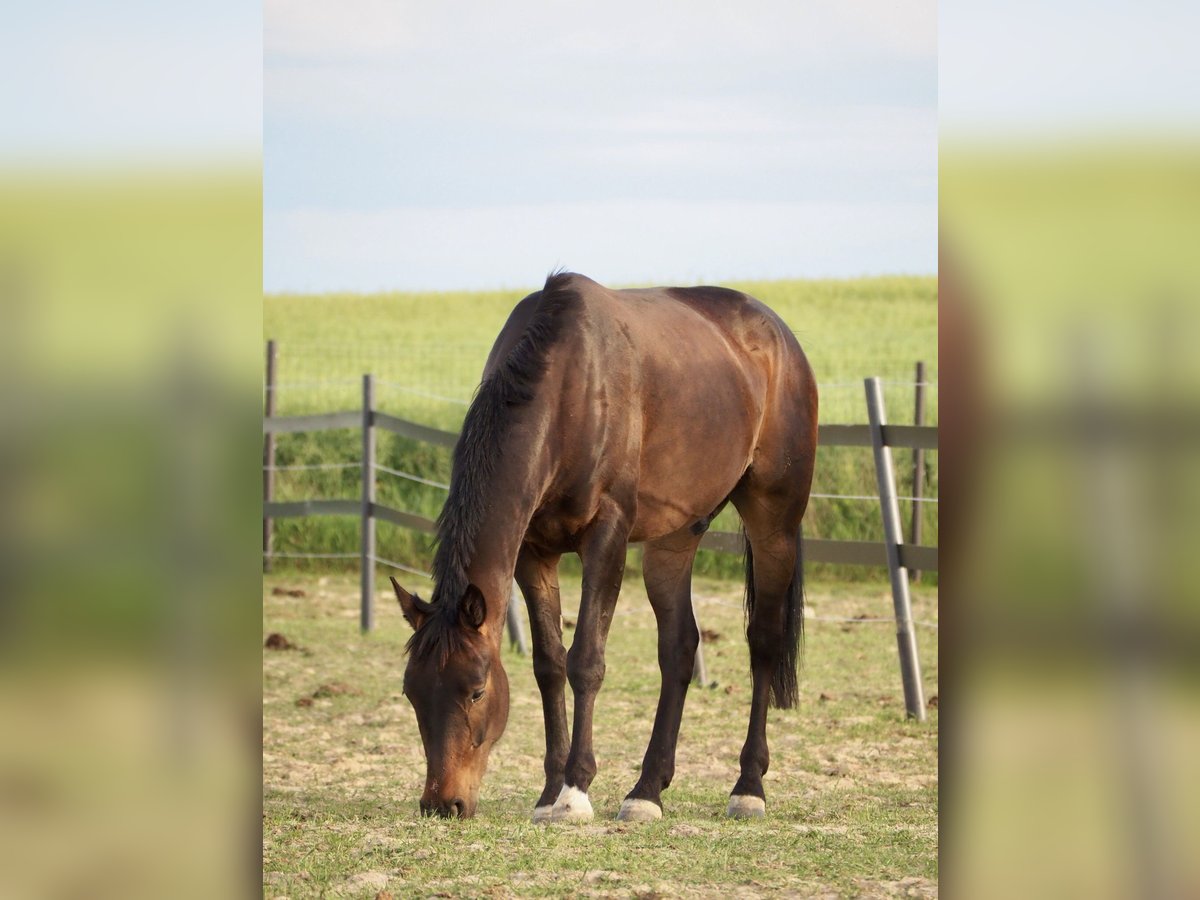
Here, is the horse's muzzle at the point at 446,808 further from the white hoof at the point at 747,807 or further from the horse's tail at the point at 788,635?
the horse's tail at the point at 788,635

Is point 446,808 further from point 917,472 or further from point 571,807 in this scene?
point 917,472

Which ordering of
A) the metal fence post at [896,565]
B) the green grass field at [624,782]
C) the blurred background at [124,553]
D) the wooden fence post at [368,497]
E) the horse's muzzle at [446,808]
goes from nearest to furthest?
the blurred background at [124,553]
the green grass field at [624,782]
the horse's muzzle at [446,808]
the metal fence post at [896,565]
the wooden fence post at [368,497]

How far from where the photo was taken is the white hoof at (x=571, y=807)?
13.8 feet

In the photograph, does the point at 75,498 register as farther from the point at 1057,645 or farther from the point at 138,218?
the point at 1057,645

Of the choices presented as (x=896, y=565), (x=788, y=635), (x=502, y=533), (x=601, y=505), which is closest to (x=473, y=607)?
(x=502, y=533)

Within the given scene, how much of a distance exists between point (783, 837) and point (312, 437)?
31.3ft

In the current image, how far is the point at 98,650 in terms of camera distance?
1.59 meters

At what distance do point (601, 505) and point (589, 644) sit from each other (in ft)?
1.61

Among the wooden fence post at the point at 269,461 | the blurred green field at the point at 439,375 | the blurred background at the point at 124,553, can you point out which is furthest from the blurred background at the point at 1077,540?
the wooden fence post at the point at 269,461

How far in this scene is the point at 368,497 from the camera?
30.0ft

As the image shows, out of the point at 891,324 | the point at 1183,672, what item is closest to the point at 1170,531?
the point at 1183,672

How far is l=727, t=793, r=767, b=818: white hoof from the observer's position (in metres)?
4.59

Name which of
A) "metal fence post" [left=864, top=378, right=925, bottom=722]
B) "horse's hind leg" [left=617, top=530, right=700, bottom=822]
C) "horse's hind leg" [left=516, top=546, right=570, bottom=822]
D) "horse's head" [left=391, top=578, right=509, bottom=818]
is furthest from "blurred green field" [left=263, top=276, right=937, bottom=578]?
"horse's head" [left=391, top=578, right=509, bottom=818]

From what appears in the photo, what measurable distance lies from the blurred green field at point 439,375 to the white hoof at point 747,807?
10.0 feet
